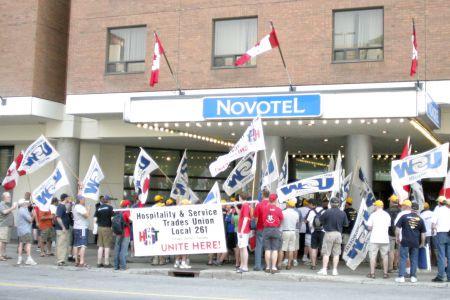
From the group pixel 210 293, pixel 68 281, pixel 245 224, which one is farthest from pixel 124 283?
pixel 245 224

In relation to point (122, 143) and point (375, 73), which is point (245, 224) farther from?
point (122, 143)

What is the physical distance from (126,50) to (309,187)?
32.4 feet

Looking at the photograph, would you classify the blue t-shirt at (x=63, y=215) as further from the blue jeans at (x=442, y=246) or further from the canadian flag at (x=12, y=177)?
the blue jeans at (x=442, y=246)

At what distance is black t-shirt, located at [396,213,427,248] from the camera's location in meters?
13.7

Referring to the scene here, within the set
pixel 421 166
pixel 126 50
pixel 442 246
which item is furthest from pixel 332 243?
pixel 126 50

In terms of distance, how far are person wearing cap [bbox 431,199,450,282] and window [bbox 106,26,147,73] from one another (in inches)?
461

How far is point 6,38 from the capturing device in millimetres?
23109

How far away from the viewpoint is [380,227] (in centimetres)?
1444

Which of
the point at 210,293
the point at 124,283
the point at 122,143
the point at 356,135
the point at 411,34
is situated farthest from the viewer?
the point at 122,143

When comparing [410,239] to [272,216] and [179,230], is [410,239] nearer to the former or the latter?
[272,216]

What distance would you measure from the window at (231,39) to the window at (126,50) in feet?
9.12

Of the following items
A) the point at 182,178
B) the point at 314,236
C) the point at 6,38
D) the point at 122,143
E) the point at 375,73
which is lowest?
the point at 314,236

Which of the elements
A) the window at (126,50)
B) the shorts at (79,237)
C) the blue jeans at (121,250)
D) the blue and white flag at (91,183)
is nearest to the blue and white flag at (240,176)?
the blue jeans at (121,250)

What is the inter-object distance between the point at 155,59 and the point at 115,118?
4910 millimetres
